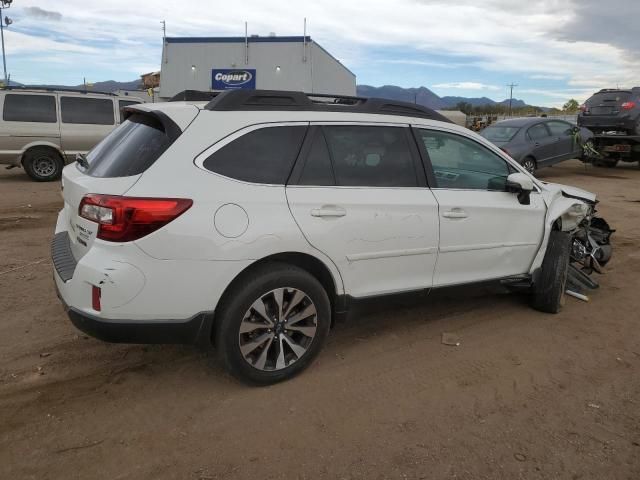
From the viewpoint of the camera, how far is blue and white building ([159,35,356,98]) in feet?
59.5

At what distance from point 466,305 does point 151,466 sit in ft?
10.3

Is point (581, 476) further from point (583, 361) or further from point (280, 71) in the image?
point (280, 71)

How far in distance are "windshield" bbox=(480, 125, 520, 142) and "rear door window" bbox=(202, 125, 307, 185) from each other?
36.5 feet

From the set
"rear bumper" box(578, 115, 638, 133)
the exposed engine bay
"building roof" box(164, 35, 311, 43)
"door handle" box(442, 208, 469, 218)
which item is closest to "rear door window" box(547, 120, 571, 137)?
"rear bumper" box(578, 115, 638, 133)

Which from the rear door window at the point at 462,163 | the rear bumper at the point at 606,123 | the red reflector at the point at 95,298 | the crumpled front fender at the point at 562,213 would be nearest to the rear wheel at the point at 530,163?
the rear bumper at the point at 606,123

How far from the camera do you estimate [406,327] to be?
14.1ft

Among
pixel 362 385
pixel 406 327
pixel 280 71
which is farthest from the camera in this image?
pixel 280 71

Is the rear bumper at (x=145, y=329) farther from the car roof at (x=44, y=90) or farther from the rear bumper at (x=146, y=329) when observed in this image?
the car roof at (x=44, y=90)

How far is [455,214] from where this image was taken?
382cm

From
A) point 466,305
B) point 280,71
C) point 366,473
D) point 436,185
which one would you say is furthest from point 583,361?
point 280,71

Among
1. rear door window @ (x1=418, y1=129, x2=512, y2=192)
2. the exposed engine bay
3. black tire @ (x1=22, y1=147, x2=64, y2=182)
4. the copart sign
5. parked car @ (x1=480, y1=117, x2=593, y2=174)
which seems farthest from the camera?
the copart sign

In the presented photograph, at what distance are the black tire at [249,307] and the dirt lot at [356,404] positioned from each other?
13cm

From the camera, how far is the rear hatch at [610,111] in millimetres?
14617

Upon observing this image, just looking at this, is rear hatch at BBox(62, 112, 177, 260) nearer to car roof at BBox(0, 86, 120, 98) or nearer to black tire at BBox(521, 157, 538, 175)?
car roof at BBox(0, 86, 120, 98)
